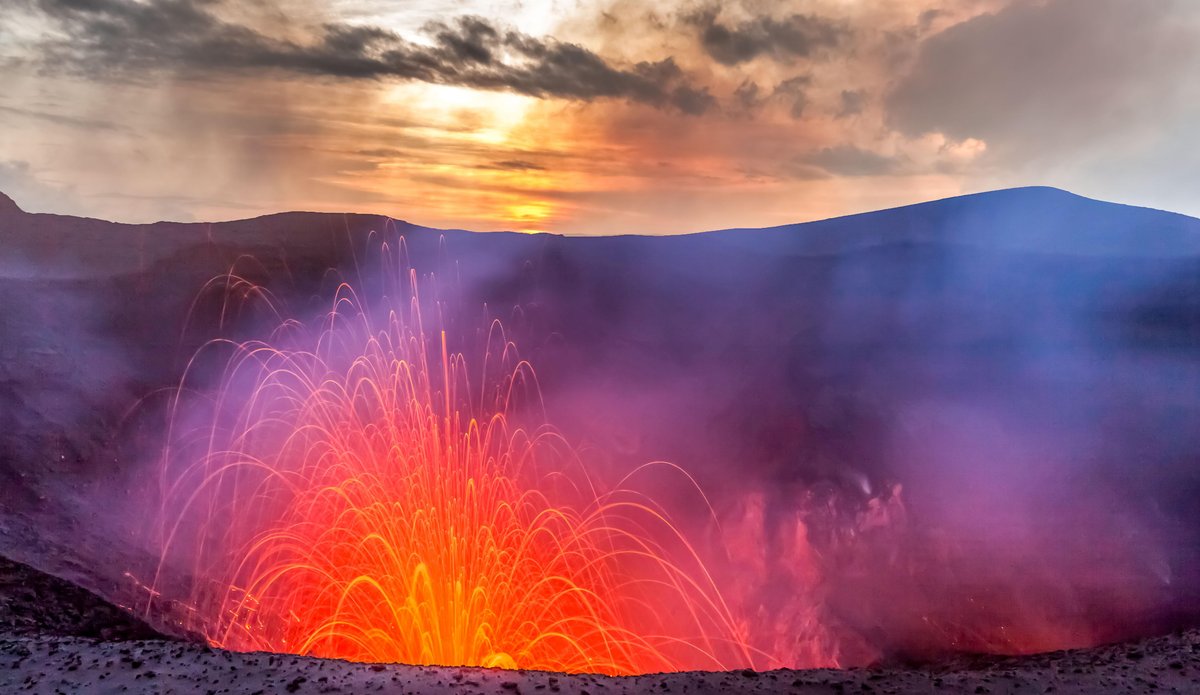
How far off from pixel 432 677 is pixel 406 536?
36.2 feet

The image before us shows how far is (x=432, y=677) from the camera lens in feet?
22.6

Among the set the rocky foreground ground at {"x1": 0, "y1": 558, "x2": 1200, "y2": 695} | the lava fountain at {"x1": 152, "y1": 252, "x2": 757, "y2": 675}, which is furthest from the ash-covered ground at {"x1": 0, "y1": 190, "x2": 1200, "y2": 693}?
the lava fountain at {"x1": 152, "y1": 252, "x2": 757, "y2": 675}

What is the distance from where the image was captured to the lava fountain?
1581cm

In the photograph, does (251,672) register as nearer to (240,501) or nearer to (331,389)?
(240,501)

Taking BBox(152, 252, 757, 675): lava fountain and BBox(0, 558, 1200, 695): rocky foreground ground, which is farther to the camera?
BBox(152, 252, 757, 675): lava fountain

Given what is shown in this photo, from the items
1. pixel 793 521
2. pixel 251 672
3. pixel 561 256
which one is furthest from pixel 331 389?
pixel 251 672

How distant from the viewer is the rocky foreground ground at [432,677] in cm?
677

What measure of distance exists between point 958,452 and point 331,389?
1583 centimetres

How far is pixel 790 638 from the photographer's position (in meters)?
15.5

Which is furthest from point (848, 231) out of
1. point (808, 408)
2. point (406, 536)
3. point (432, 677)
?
point (432, 677)

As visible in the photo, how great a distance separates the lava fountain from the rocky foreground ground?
699 cm

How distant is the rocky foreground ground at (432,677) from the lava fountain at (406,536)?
6.99m

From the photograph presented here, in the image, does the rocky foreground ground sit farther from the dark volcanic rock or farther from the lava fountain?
the lava fountain

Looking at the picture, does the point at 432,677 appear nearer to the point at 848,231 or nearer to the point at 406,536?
the point at 406,536
